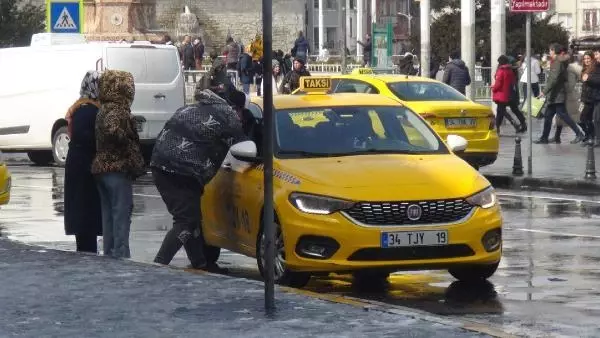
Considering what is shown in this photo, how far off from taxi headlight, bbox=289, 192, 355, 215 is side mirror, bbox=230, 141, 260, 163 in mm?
692

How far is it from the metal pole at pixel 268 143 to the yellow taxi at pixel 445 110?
15.5m

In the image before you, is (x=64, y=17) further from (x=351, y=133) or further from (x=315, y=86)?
(x=351, y=133)

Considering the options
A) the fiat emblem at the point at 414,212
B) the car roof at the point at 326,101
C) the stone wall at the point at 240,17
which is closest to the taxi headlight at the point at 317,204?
the fiat emblem at the point at 414,212

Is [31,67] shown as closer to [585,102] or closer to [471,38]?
[585,102]

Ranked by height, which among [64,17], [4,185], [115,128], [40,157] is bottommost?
[40,157]

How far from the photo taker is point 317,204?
13336 mm

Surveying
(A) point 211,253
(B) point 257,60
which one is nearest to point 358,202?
(A) point 211,253

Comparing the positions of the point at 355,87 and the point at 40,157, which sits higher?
the point at 355,87

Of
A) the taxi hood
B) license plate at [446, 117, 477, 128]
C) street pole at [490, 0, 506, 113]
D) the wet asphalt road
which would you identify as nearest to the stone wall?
street pole at [490, 0, 506, 113]

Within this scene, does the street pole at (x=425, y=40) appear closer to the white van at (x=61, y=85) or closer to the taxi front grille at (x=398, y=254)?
the white van at (x=61, y=85)

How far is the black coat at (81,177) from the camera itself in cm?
1446

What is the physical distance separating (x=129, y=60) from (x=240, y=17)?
103878mm

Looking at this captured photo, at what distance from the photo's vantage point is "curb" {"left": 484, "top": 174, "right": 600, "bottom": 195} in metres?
24.2

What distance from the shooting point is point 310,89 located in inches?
623
